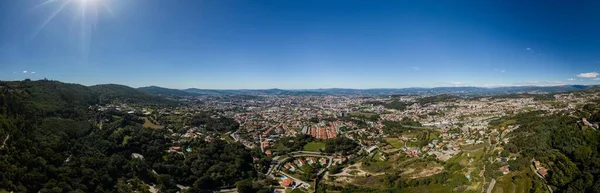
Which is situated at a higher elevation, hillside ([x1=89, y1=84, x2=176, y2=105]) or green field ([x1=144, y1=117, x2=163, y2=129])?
hillside ([x1=89, y1=84, x2=176, y2=105])

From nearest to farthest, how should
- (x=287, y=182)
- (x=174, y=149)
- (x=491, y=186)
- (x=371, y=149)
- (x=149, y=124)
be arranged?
(x=491, y=186), (x=287, y=182), (x=174, y=149), (x=371, y=149), (x=149, y=124)

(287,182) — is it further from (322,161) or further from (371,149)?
(371,149)

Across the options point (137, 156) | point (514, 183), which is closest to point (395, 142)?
point (514, 183)

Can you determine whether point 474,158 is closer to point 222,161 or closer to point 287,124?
point 222,161

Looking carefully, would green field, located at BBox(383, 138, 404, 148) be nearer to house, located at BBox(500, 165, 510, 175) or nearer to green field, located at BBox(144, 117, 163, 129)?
house, located at BBox(500, 165, 510, 175)

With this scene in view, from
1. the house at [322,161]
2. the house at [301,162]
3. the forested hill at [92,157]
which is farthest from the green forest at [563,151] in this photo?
the forested hill at [92,157]

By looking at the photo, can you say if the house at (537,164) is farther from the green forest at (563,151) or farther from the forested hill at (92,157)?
the forested hill at (92,157)

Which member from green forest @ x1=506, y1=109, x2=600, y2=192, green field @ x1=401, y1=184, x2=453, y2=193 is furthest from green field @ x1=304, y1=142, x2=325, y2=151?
green forest @ x1=506, y1=109, x2=600, y2=192

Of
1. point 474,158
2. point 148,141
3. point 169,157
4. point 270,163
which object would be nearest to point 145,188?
point 169,157
